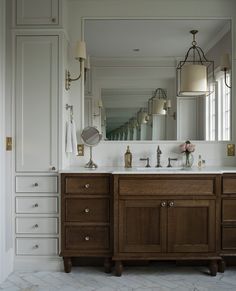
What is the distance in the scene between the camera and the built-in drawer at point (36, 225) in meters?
3.24

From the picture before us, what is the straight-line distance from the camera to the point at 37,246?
324cm

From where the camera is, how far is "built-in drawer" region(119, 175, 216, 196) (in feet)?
A: 10.0

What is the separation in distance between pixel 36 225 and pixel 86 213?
464mm

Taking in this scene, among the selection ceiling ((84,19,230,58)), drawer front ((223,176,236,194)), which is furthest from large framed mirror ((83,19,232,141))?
drawer front ((223,176,236,194))

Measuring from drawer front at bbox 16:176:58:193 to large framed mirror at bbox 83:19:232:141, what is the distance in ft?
2.30

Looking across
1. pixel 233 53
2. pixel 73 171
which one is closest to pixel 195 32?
pixel 233 53

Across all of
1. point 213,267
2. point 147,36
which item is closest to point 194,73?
point 147,36

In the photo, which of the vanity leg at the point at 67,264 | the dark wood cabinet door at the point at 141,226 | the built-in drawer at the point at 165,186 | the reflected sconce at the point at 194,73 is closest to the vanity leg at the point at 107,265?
the dark wood cabinet door at the point at 141,226

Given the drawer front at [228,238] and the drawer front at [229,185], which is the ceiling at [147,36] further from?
the drawer front at [228,238]

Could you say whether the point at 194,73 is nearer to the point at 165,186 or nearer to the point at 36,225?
the point at 165,186

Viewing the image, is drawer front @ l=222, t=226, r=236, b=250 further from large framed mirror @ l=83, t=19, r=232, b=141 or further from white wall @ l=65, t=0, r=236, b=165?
large framed mirror @ l=83, t=19, r=232, b=141

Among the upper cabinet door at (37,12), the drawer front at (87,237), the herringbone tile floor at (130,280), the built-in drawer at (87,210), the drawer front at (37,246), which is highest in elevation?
the upper cabinet door at (37,12)

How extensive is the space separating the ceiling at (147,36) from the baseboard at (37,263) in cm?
194

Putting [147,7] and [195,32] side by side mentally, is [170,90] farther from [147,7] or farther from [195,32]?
[147,7]
